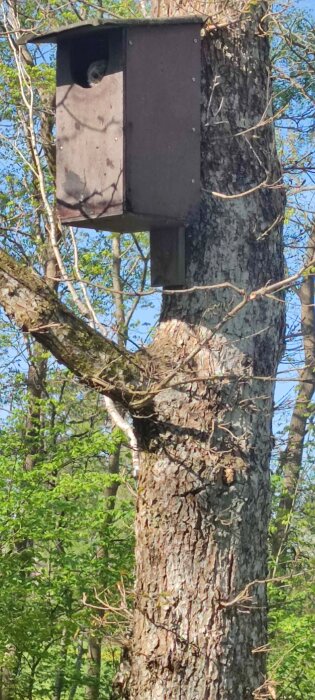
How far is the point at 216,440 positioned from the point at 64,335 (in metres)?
0.59

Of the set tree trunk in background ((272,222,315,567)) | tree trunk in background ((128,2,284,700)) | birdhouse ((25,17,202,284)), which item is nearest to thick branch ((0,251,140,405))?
tree trunk in background ((128,2,284,700))

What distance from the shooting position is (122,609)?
319 cm

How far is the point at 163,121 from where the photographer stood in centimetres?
346

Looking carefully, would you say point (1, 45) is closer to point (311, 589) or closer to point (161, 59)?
point (311, 589)

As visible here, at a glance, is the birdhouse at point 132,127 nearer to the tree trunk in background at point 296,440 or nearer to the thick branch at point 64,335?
the thick branch at point 64,335

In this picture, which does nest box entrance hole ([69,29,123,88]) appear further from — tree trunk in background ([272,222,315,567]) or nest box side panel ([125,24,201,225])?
tree trunk in background ([272,222,315,567])

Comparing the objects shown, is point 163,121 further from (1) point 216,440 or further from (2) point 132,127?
(1) point 216,440

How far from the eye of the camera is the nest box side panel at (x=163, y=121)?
3.36 metres

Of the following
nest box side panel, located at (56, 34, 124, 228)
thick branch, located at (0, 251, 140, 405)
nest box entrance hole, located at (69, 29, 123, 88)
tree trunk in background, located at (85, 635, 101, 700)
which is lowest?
tree trunk in background, located at (85, 635, 101, 700)

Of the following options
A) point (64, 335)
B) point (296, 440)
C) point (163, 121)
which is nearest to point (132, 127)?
point (163, 121)

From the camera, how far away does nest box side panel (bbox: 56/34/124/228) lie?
11.0 ft

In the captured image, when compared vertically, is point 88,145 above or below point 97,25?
below

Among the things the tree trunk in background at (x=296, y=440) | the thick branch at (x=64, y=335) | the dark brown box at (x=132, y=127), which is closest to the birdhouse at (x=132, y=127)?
the dark brown box at (x=132, y=127)

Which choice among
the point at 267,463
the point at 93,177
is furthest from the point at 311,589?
the point at 93,177
